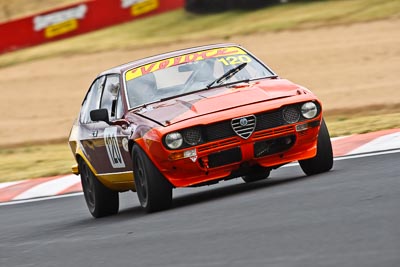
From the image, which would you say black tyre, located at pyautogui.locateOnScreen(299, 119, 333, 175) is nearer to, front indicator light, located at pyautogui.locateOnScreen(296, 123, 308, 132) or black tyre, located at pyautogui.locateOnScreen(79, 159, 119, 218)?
front indicator light, located at pyautogui.locateOnScreen(296, 123, 308, 132)

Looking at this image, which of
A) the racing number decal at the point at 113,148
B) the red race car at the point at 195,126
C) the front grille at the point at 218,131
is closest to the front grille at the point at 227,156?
the red race car at the point at 195,126

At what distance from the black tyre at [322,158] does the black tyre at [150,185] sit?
1.31 metres

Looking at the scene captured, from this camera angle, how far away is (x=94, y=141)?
33.5 feet

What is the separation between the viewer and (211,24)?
95.6ft

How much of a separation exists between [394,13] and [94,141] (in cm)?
1546

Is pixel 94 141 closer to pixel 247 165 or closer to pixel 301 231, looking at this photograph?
pixel 247 165

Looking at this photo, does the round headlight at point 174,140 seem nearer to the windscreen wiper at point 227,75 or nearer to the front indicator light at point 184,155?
the front indicator light at point 184,155

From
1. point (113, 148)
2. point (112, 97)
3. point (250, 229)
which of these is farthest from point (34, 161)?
point (250, 229)

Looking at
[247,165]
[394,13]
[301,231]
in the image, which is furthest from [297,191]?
[394,13]

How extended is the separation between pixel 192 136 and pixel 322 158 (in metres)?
1.25

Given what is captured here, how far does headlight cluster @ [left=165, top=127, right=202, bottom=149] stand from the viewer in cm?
868

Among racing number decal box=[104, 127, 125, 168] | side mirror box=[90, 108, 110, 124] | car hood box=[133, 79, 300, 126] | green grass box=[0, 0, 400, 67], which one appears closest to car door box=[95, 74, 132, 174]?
racing number decal box=[104, 127, 125, 168]

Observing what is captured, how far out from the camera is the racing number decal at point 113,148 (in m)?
9.61

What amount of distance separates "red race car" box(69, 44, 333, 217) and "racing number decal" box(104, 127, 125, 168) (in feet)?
0.04
